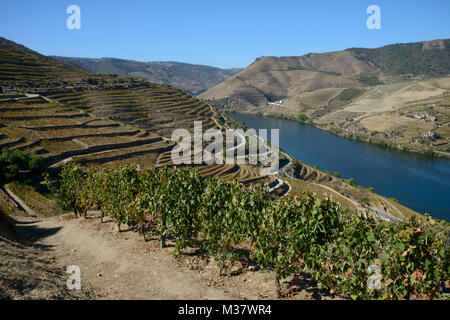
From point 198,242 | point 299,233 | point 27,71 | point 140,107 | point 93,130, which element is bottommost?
point 198,242

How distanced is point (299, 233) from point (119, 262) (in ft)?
25.0

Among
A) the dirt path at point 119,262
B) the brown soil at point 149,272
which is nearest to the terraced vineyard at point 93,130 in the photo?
the dirt path at point 119,262

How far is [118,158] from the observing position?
45312mm

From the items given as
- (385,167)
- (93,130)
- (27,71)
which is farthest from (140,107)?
(385,167)

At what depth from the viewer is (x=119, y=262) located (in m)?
11.9

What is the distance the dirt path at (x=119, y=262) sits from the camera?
9727mm

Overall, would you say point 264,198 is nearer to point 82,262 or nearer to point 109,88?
point 82,262

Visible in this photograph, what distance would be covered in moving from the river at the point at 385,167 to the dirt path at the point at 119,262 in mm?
72469

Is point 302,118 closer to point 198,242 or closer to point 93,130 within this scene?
point 93,130

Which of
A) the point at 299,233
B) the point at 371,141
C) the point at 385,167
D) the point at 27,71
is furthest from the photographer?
the point at 371,141

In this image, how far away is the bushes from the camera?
777 cm

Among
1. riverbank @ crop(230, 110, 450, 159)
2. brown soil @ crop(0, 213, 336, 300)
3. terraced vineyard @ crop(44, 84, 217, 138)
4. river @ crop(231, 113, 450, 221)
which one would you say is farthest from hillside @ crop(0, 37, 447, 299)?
riverbank @ crop(230, 110, 450, 159)

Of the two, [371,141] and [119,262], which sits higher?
[119,262]
